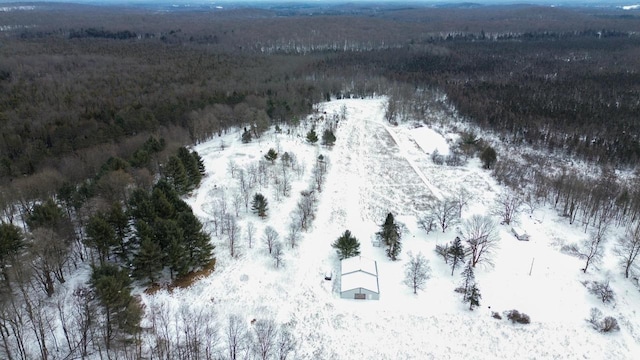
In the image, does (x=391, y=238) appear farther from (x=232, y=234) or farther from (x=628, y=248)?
(x=628, y=248)

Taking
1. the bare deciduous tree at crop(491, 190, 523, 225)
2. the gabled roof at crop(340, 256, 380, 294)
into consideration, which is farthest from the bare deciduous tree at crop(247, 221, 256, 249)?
the bare deciduous tree at crop(491, 190, 523, 225)

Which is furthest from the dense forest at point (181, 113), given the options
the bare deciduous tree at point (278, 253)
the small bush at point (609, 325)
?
the small bush at point (609, 325)

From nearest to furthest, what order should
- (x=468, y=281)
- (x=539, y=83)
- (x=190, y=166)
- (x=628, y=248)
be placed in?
(x=468, y=281) → (x=628, y=248) → (x=190, y=166) → (x=539, y=83)

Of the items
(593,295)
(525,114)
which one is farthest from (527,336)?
(525,114)

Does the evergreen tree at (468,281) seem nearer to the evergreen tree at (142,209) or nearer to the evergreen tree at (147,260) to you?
the evergreen tree at (147,260)

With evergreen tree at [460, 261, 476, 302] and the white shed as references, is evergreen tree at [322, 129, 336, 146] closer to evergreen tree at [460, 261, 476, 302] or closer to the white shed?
the white shed

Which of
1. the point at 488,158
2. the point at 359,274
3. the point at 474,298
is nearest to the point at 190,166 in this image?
the point at 359,274
